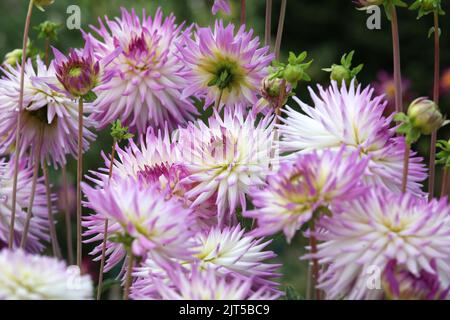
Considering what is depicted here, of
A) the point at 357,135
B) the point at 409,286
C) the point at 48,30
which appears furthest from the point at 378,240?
the point at 48,30

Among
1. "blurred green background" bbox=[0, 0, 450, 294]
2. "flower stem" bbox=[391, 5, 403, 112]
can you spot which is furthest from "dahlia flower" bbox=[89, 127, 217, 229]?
"blurred green background" bbox=[0, 0, 450, 294]

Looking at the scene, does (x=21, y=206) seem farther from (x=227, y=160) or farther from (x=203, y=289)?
(x=203, y=289)

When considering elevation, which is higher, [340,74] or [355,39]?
→ [355,39]

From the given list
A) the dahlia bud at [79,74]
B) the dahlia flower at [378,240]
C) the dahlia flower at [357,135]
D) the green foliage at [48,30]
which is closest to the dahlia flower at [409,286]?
the dahlia flower at [378,240]

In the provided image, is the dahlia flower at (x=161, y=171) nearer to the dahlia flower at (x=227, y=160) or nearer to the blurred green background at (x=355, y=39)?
the dahlia flower at (x=227, y=160)

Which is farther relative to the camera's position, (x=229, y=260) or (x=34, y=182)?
(x=34, y=182)
